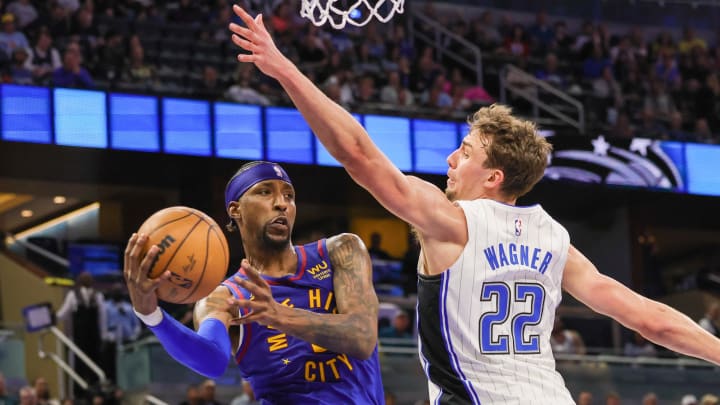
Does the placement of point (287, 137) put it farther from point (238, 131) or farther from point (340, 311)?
point (340, 311)

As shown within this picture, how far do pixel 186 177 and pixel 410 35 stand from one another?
584 centimetres

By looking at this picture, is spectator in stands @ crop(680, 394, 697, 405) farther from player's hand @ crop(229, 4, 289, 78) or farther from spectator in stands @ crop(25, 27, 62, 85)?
player's hand @ crop(229, 4, 289, 78)

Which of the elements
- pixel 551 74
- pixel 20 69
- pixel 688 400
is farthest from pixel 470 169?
pixel 551 74

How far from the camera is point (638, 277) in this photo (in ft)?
89.9

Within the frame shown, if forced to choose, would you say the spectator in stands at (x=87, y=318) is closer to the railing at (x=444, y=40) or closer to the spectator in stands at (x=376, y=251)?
the spectator in stands at (x=376, y=251)

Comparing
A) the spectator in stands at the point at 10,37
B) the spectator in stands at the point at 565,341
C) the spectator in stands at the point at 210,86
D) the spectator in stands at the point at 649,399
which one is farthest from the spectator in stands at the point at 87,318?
the spectator in stands at the point at 649,399

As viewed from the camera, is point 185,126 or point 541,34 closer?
point 185,126

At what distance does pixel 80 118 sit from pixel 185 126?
→ 1818 mm

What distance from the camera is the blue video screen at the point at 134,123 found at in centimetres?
2017

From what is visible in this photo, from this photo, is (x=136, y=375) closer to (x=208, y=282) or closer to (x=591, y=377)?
(x=591, y=377)

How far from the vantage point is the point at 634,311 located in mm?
5207

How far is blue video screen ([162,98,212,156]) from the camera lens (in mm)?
20719

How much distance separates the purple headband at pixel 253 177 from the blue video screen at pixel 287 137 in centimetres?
1534

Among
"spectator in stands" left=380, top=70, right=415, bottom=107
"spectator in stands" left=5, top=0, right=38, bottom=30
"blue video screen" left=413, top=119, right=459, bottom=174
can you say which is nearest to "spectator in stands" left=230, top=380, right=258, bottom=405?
"spectator in stands" left=5, top=0, right=38, bottom=30
